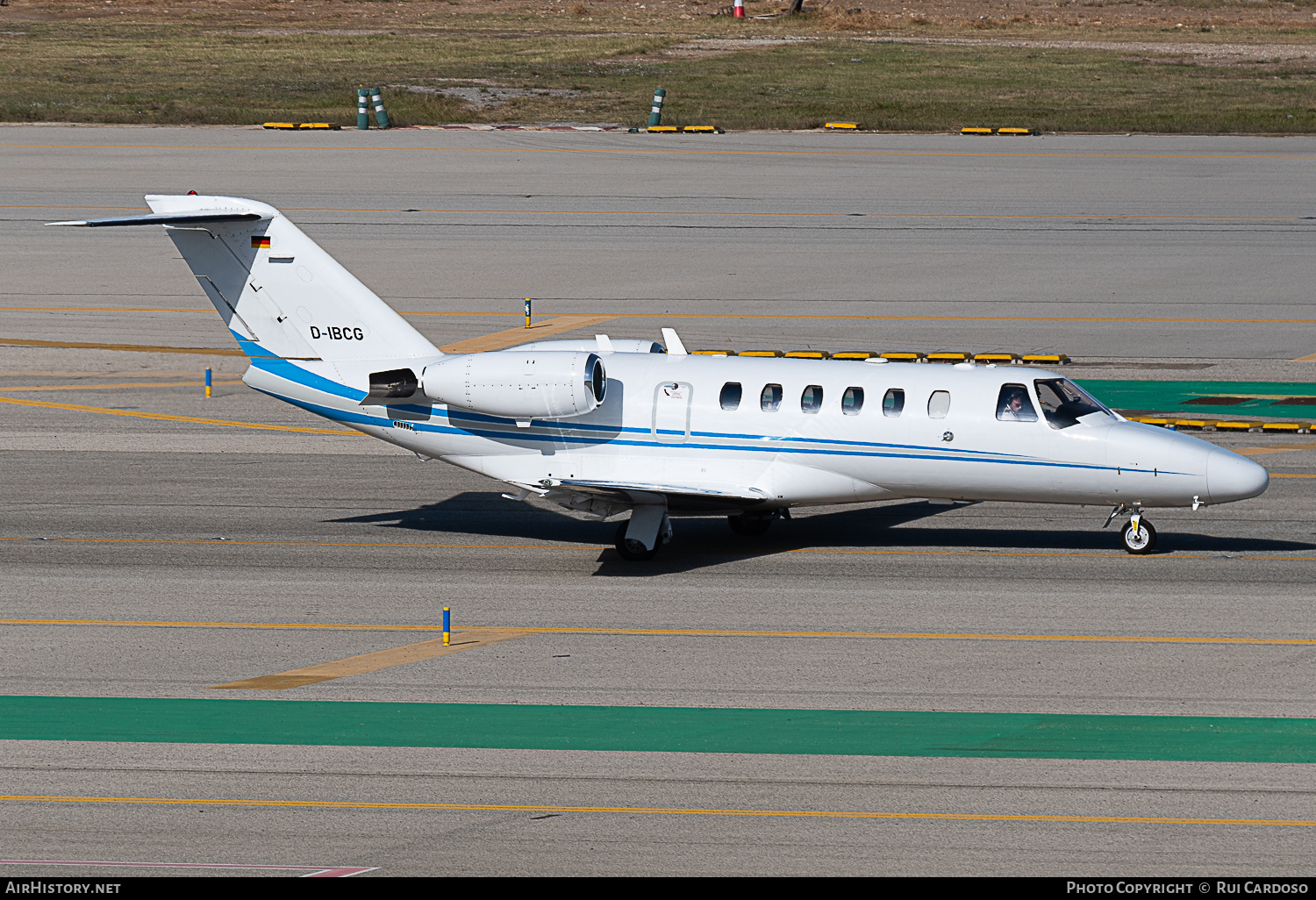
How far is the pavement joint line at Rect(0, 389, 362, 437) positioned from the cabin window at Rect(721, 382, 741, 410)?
30.9 ft

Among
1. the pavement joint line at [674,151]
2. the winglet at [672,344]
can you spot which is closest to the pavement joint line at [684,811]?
the winglet at [672,344]

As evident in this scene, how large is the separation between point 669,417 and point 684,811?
8.69m

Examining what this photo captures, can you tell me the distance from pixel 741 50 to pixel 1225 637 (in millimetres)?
63796

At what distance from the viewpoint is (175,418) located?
28953 mm

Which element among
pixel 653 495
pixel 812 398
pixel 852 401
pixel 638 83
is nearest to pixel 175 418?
pixel 653 495

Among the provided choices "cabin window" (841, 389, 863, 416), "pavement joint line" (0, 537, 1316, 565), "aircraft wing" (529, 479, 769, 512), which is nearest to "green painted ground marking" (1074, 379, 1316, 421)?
"pavement joint line" (0, 537, 1316, 565)

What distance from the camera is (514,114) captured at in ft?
197

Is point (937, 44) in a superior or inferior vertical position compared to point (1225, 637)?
superior

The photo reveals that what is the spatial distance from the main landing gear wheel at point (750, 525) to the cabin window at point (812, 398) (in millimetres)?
2386

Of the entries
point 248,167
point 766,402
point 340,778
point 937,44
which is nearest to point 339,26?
point 937,44

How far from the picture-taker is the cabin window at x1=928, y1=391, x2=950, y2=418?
2073 centimetres

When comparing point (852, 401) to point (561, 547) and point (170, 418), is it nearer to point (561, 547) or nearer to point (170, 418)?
point (561, 547)
